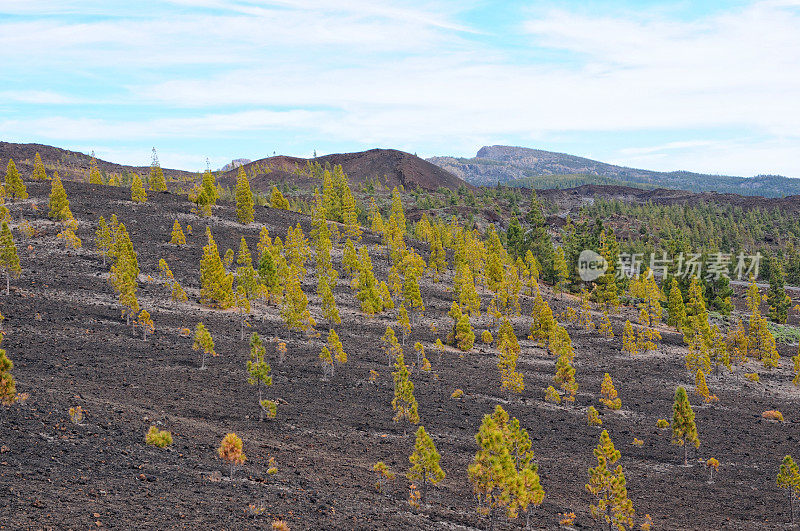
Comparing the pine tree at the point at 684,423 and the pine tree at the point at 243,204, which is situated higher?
the pine tree at the point at 243,204

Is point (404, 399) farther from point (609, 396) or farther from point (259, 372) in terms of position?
point (609, 396)

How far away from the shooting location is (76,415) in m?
25.8

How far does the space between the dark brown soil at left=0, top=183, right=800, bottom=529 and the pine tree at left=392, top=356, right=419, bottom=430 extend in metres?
0.98

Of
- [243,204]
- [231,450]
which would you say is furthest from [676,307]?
[231,450]

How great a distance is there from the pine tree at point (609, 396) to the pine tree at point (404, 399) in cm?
1709

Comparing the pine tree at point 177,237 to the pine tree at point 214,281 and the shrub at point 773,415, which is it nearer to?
the pine tree at point 214,281

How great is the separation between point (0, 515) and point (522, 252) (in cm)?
10200

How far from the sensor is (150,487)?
21.4m

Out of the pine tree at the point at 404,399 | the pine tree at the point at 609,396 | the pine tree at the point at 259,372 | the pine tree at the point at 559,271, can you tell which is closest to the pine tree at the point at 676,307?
the pine tree at the point at 559,271

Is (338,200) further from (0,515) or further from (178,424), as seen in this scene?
(0,515)

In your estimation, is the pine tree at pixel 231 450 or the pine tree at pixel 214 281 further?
the pine tree at pixel 214 281

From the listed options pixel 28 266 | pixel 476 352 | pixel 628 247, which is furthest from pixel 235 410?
pixel 628 247

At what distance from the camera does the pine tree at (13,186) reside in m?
80.5

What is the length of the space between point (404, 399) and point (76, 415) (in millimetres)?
16650
